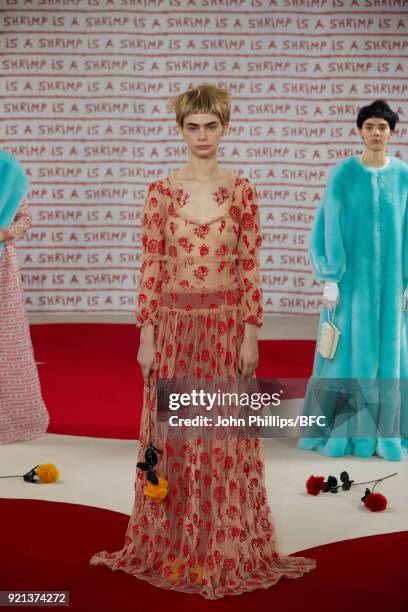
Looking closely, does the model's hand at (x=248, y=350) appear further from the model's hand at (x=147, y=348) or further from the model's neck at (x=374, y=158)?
the model's neck at (x=374, y=158)

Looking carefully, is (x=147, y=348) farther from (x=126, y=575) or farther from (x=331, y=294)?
(x=331, y=294)

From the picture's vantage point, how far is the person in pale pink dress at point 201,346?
3434mm

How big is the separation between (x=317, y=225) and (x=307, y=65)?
3.93 meters

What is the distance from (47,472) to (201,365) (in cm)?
136

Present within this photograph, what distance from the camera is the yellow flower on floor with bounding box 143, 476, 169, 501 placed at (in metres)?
3.40

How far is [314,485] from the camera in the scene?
4.52 metres

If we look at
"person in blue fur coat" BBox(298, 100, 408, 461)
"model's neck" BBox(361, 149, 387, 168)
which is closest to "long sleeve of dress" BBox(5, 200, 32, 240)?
"person in blue fur coat" BBox(298, 100, 408, 461)

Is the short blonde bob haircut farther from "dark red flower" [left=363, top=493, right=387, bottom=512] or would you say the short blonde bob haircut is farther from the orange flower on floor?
the orange flower on floor

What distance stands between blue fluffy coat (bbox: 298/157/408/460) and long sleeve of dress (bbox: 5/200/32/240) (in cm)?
141

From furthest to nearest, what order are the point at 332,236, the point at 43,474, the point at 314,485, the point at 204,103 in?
the point at 332,236 → the point at 43,474 → the point at 314,485 → the point at 204,103

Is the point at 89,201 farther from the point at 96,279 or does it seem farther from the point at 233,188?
the point at 233,188

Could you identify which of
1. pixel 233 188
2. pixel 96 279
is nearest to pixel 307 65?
pixel 96 279

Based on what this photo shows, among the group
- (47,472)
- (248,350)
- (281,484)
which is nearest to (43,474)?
(47,472)

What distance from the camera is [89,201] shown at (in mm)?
9078
